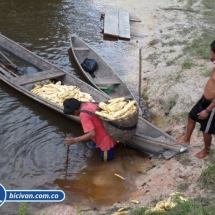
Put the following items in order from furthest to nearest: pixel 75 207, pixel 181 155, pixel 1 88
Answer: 1. pixel 1 88
2. pixel 181 155
3. pixel 75 207

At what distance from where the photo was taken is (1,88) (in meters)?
8.61

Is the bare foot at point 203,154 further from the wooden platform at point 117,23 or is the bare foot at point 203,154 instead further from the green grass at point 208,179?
the wooden platform at point 117,23

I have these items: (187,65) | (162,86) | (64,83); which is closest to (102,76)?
(64,83)

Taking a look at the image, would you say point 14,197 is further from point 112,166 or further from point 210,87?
point 210,87

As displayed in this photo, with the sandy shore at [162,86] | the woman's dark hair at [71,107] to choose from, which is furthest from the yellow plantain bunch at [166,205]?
the woman's dark hair at [71,107]

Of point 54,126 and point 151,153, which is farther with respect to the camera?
point 54,126

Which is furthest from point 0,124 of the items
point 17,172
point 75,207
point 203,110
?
point 203,110

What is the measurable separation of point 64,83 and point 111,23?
234 inches

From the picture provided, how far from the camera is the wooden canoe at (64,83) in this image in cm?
614

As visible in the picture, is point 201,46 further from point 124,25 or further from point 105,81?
point 124,25

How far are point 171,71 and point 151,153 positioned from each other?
3.56m

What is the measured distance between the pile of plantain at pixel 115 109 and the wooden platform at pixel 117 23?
7.42 m

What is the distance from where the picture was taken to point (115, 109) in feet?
18.8

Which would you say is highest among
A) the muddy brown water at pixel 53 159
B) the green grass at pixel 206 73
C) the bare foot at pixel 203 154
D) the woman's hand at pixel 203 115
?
the woman's hand at pixel 203 115
